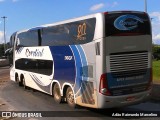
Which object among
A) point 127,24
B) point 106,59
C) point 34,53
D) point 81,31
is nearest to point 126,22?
point 127,24

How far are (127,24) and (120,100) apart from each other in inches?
97.0

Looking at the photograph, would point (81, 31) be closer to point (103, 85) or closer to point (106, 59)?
point (106, 59)

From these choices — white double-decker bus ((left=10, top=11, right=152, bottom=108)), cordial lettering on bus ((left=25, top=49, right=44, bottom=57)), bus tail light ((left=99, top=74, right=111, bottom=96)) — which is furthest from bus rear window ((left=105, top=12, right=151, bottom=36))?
cordial lettering on bus ((left=25, top=49, right=44, bottom=57))

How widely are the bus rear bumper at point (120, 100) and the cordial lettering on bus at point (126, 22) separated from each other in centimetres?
221

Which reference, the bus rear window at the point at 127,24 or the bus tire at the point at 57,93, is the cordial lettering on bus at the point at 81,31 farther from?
the bus tire at the point at 57,93

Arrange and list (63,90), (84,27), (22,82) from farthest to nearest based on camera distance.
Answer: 1. (22,82)
2. (63,90)
3. (84,27)

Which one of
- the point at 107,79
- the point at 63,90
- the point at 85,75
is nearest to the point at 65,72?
the point at 63,90

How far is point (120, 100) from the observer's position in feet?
37.6

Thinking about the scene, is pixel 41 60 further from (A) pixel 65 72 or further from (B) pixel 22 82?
(B) pixel 22 82

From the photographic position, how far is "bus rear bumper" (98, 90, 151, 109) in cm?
1123

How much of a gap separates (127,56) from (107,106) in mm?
1731

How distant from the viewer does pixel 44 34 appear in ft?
54.1

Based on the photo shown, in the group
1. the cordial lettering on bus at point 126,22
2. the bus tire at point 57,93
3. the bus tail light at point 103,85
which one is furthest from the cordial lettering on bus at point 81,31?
the bus tire at point 57,93

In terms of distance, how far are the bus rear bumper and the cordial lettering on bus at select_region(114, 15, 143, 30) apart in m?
2.21
